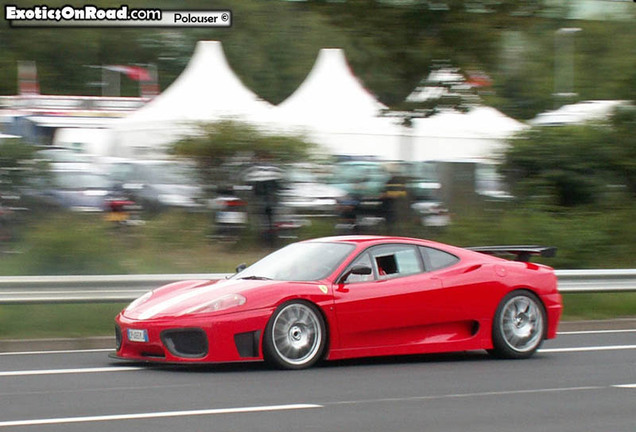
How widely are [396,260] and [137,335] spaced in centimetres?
245

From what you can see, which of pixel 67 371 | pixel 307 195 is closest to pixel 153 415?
pixel 67 371

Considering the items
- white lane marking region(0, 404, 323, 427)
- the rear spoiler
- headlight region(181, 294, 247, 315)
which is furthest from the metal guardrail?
white lane marking region(0, 404, 323, 427)

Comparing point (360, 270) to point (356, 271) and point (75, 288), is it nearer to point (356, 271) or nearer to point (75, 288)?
point (356, 271)

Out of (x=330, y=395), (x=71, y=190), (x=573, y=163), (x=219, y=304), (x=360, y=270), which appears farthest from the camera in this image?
(x=573, y=163)

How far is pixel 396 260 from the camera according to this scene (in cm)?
1000

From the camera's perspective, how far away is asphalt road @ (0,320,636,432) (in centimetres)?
678

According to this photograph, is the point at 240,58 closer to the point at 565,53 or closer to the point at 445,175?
the point at 565,53

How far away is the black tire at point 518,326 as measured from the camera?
10188mm

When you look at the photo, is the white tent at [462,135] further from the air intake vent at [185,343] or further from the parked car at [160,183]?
the air intake vent at [185,343]

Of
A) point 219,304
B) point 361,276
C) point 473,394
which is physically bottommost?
point 473,394

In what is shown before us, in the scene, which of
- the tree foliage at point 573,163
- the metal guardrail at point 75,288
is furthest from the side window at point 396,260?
the tree foliage at point 573,163

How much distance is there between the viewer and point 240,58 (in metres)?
45.6

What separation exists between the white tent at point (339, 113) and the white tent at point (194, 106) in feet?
2.47

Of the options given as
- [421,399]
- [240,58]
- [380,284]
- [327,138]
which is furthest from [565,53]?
[421,399]
